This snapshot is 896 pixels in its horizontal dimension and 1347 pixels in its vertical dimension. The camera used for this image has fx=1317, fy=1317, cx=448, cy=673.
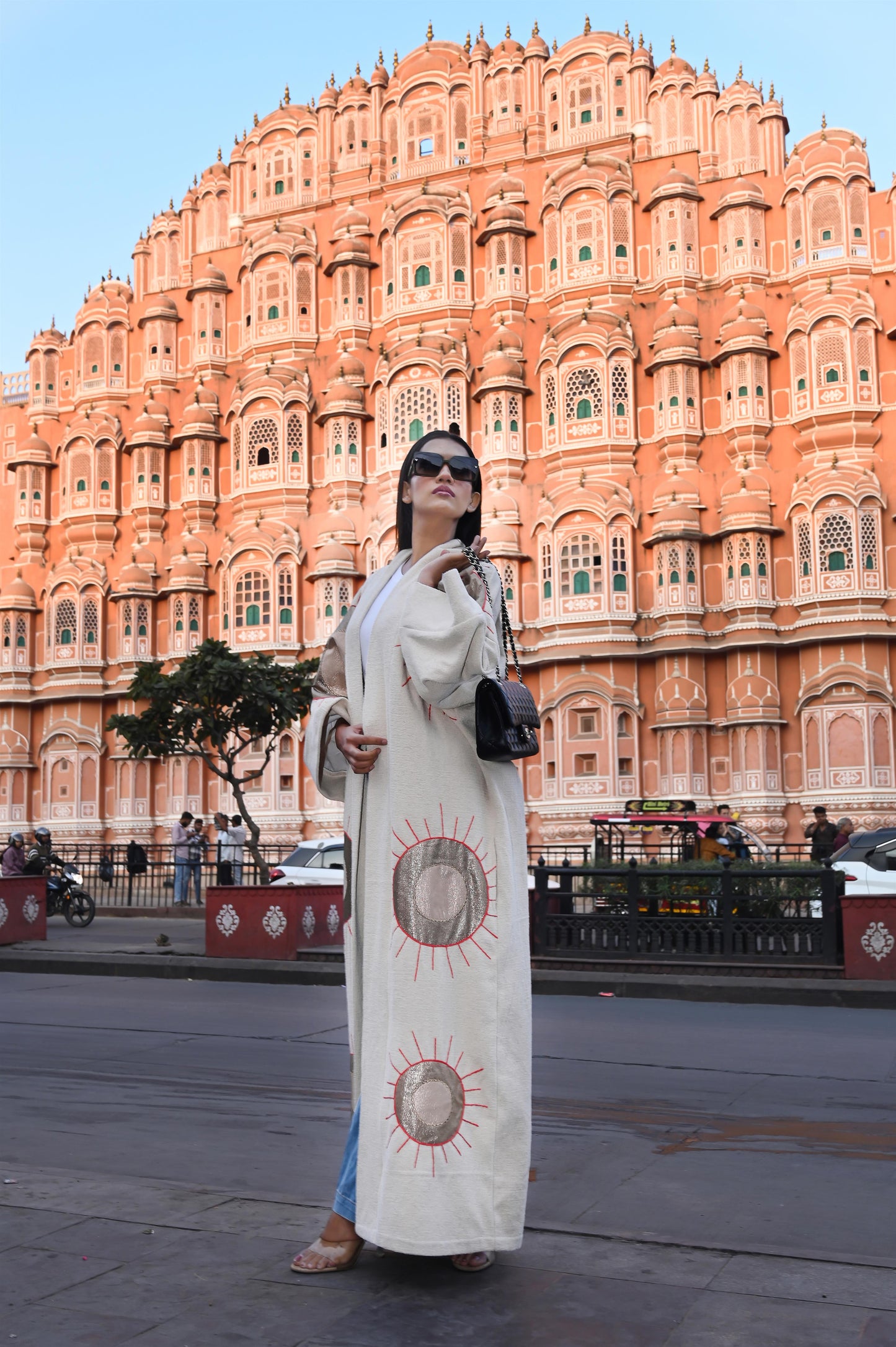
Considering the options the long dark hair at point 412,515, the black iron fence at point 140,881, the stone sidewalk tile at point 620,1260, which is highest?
the long dark hair at point 412,515

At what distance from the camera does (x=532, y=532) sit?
31984mm

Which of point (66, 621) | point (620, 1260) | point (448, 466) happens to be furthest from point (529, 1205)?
point (66, 621)

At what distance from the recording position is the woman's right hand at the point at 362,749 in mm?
3350

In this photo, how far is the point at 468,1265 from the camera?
321 cm

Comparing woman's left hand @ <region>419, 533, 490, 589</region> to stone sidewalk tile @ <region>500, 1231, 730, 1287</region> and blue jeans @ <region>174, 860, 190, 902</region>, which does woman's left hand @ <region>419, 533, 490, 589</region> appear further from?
blue jeans @ <region>174, 860, 190, 902</region>

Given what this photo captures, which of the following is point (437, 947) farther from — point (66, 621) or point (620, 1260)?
point (66, 621)

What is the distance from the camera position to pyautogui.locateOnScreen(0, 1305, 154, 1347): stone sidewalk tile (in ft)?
8.95

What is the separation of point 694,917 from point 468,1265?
8.73 m

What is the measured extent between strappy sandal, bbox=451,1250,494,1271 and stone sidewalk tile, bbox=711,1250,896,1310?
55 centimetres

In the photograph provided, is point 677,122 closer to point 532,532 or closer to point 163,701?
point 532,532

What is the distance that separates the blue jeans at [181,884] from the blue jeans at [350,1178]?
20069mm

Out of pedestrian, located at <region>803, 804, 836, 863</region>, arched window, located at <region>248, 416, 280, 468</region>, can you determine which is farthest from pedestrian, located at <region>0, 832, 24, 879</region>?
arched window, located at <region>248, 416, 280, 468</region>

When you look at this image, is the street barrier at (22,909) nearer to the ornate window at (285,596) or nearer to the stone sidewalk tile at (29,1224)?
the stone sidewalk tile at (29,1224)

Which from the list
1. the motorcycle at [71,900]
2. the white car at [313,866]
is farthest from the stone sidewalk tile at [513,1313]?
the motorcycle at [71,900]
